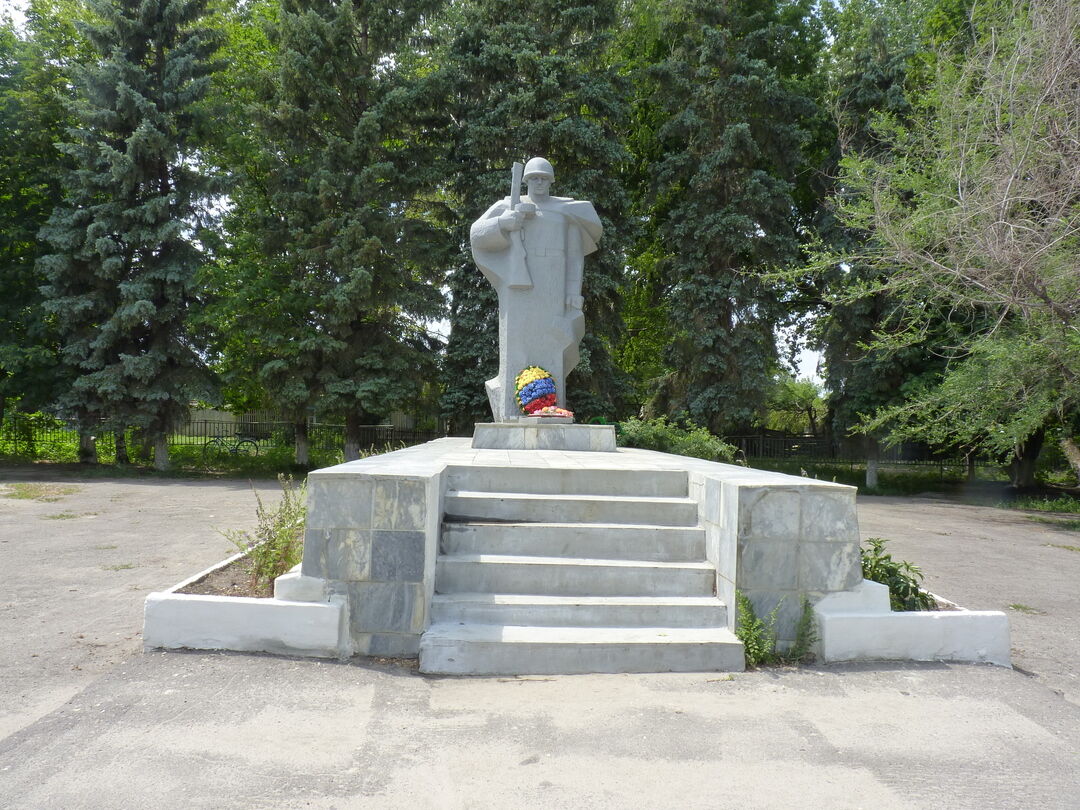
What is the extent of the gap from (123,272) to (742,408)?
1419cm

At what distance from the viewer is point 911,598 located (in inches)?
167

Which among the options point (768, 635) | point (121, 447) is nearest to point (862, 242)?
point (768, 635)

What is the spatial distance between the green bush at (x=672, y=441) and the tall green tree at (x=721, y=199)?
9.70 ft

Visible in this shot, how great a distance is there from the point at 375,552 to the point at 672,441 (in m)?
10.1

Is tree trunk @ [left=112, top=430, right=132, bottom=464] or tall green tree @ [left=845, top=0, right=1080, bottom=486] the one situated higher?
tall green tree @ [left=845, top=0, right=1080, bottom=486]

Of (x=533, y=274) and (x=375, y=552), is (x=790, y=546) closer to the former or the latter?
(x=375, y=552)

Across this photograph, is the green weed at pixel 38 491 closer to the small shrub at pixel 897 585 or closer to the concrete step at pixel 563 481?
the concrete step at pixel 563 481

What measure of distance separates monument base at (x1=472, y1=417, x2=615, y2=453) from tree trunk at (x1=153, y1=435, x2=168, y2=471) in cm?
1136

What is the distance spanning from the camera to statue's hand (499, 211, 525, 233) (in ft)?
27.2

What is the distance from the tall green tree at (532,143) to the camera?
1590 centimetres

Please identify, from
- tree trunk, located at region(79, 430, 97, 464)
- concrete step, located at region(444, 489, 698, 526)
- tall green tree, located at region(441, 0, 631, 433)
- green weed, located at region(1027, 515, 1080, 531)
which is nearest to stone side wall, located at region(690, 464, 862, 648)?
concrete step, located at region(444, 489, 698, 526)

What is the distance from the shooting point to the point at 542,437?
757 centimetres

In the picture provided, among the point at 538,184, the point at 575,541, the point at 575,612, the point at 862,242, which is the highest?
the point at 862,242

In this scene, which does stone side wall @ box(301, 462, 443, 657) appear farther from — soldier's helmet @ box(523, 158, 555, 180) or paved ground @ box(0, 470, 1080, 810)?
soldier's helmet @ box(523, 158, 555, 180)
